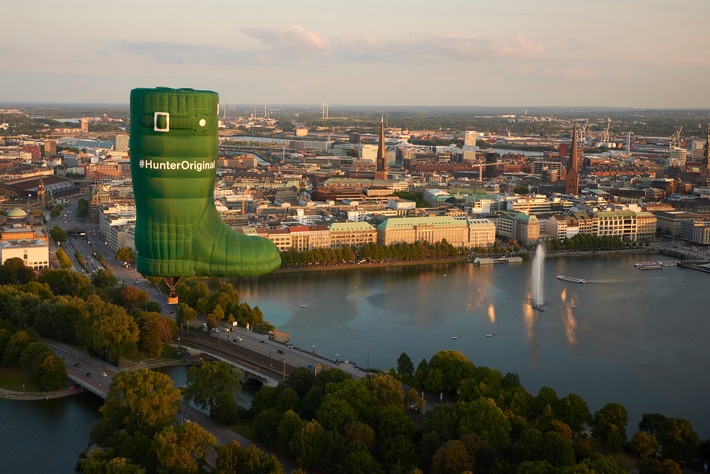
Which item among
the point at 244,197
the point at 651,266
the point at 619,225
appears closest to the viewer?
the point at 651,266

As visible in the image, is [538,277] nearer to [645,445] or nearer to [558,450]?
[645,445]

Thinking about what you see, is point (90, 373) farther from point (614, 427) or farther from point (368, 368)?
point (614, 427)

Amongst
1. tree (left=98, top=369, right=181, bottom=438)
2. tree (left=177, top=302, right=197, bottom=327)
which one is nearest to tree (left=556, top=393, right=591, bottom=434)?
tree (left=98, top=369, right=181, bottom=438)

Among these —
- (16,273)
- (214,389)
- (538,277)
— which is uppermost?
(214,389)

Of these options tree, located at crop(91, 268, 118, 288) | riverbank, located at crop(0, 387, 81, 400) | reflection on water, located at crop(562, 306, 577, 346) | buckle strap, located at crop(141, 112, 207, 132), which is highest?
buckle strap, located at crop(141, 112, 207, 132)

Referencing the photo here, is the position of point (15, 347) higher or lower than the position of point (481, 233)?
lower

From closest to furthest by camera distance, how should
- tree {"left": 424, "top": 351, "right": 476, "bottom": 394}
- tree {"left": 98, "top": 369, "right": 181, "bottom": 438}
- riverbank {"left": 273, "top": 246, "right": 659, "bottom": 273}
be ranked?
tree {"left": 98, "top": 369, "right": 181, "bottom": 438}, tree {"left": 424, "top": 351, "right": 476, "bottom": 394}, riverbank {"left": 273, "top": 246, "right": 659, "bottom": 273}

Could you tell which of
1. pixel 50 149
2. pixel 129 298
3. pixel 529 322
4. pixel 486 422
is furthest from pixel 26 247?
pixel 50 149

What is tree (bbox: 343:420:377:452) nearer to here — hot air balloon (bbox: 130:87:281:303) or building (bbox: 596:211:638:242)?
hot air balloon (bbox: 130:87:281:303)
